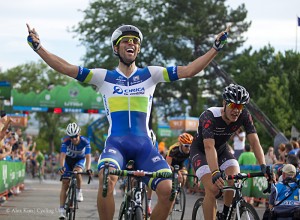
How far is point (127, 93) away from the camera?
8359 mm

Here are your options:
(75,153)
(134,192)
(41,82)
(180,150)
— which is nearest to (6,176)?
(75,153)

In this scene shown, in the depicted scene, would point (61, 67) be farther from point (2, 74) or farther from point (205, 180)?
point (2, 74)

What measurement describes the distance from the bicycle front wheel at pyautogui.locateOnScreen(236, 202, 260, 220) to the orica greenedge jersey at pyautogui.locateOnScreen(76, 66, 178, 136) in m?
1.31

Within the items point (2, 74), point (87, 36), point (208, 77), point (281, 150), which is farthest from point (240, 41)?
point (281, 150)

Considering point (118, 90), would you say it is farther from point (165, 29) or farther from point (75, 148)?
point (165, 29)

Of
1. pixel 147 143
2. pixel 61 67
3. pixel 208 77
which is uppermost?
pixel 208 77

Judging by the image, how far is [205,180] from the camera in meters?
9.26

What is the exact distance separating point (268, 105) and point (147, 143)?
42922 millimetres

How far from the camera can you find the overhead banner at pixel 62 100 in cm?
4638

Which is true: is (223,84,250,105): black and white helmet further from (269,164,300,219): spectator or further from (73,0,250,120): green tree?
(73,0,250,120): green tree

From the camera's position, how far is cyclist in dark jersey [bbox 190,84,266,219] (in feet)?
28.2

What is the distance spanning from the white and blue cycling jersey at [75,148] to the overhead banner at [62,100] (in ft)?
103

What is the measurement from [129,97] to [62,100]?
38.7 metres

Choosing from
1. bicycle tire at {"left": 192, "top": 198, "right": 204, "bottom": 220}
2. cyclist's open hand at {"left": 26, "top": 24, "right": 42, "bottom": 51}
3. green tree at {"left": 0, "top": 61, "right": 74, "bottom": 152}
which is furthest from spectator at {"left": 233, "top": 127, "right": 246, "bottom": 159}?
green tree at {"left": 0, "top": 61, "right": 74, "bottom": 152}
